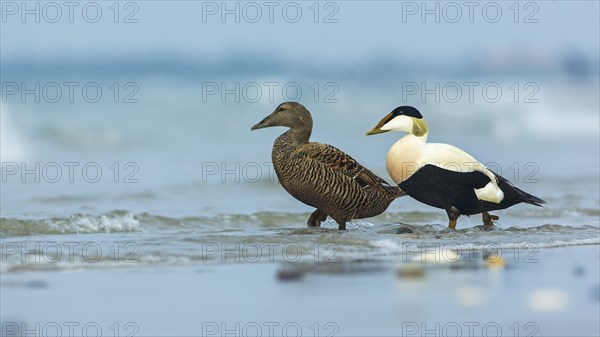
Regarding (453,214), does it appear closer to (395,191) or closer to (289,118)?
(395,191)

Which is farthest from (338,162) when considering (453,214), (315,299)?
(315,299)

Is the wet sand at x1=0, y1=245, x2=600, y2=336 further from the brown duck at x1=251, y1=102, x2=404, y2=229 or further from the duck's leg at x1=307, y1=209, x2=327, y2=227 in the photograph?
the duck's leg at x1=307, y1=209, x2=327, y2=227

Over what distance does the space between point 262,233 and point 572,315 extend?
4065 millimetres

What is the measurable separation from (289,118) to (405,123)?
106cm

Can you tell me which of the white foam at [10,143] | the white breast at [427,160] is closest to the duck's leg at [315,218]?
the white breast at [427,160]

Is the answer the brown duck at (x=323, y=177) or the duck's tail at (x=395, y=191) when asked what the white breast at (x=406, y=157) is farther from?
the duck's tail at (x=395, y=191)

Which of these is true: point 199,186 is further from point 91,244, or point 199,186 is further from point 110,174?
point 91,244

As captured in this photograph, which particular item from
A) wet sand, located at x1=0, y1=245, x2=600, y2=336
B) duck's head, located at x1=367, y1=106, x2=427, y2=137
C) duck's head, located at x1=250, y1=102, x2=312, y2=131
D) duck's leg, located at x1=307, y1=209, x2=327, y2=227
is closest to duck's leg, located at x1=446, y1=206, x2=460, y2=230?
duck's head, located at x1=367, y1=106, x2=427, y2=137

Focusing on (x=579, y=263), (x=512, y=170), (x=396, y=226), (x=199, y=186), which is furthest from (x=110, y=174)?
(x=579, y=263)

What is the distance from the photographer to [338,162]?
33.0 ft

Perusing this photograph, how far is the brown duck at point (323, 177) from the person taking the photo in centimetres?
993

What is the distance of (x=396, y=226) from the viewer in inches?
401

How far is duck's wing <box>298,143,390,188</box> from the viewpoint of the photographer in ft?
32.9

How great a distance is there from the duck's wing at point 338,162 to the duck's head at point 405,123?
1.22 ft
